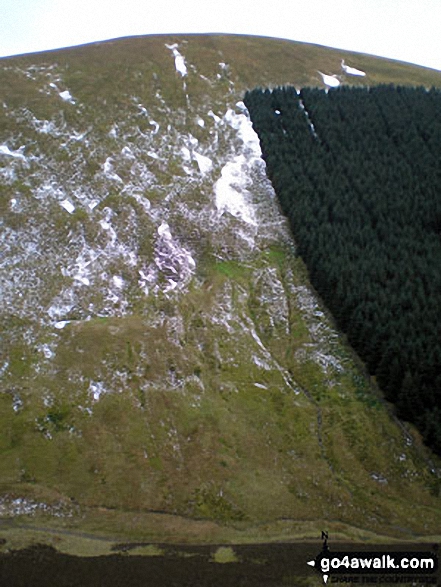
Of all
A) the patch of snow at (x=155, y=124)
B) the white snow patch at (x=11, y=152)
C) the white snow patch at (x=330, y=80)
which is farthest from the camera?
the white snow patch at (x=330, y=80)

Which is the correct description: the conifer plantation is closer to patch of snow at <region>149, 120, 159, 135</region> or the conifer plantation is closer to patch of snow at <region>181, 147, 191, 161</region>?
patch of snow at <region>181, 147, 191, 161</region>

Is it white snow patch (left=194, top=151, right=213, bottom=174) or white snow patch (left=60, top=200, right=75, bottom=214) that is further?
white snow patch (left=194, top=151, right=213, bottom=174)

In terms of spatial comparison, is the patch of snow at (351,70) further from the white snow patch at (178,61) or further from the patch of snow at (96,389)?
the patch of snow at (96,389)

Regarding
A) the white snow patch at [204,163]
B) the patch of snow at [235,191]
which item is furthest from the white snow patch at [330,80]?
the white snow patch at [204,163]

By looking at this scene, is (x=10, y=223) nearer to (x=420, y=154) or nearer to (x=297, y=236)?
(x=297, y=236)

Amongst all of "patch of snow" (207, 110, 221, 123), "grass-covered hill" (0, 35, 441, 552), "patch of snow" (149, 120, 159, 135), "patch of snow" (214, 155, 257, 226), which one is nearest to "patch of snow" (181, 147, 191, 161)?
"grass-covered hill" (0, 35, 441, 552)

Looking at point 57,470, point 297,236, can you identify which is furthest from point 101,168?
point 57,470
